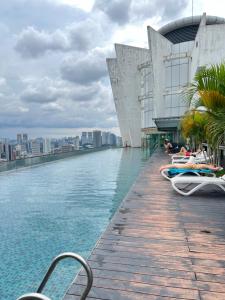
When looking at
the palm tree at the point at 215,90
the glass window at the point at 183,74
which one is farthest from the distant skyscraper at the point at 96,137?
the palm tree at the point at 215,90

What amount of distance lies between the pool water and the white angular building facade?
17001 millimetres

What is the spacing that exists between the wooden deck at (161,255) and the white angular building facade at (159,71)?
21.5 m

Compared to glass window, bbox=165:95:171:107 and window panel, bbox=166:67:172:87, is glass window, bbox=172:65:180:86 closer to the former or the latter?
window panel, bbox=166:67:172:87

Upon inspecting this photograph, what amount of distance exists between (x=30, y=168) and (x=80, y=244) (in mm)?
13341

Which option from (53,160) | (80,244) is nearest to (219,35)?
(53,160)

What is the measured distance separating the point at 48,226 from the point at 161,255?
3510 mm

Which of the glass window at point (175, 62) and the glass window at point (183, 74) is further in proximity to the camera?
the glass window at point (175, 62)

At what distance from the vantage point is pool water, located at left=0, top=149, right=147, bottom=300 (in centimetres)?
363

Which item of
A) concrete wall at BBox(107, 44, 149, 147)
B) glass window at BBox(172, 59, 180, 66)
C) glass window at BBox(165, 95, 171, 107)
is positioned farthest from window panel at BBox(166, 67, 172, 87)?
concrete wall at BBox(107, 44, 149, 147)

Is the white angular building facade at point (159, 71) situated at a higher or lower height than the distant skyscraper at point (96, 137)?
higher

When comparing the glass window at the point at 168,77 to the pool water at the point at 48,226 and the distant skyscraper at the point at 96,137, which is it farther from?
the distant skyscraper at the point at 96,137

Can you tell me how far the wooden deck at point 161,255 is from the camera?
2193 mm

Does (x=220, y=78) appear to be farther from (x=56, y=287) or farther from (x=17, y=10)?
(x=17, y=10)

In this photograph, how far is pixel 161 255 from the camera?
2.85 metres
